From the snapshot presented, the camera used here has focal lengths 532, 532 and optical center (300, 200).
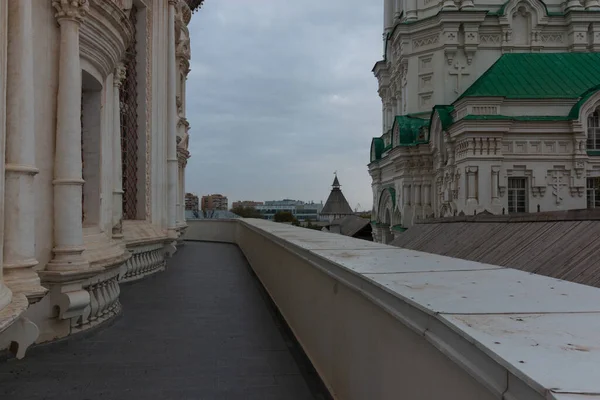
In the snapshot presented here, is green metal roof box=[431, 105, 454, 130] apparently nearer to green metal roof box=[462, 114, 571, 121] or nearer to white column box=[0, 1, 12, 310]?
green metal roof box=[462, 114, 571, 121]

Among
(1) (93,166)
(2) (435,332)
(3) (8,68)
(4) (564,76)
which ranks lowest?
(2) (435,332)

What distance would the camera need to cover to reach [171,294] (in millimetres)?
9273

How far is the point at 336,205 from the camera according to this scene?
209ft

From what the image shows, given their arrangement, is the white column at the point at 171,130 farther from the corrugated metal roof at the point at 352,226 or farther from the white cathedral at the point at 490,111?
the corrugated metal roof at the point at 352,226

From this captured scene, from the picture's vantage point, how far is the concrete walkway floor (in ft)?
14.3

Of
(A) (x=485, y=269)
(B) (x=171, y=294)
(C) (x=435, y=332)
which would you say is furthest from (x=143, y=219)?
(C) (x=435, y=332)

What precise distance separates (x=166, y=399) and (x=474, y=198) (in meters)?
23.0

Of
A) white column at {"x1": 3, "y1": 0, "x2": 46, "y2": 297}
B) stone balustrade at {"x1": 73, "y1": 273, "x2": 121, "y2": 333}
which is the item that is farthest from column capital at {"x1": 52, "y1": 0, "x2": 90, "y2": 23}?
stone balustrade at {"x1": 73, "y1": 273, "x2": 121, "y2": 333}

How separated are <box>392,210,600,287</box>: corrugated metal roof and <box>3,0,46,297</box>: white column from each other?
19.6 feet

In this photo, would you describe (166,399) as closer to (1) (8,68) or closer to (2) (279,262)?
(1) (8,68)

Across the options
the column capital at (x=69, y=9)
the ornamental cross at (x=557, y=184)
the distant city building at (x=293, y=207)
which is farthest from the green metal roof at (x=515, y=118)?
the distant city building at (x=293, y=207)

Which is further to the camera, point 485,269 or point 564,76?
point 564,76

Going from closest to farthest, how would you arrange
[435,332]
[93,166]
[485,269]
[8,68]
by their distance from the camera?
[435,332]
[485,269]
[8,68]
[93,166]

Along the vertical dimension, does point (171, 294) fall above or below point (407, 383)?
below
